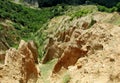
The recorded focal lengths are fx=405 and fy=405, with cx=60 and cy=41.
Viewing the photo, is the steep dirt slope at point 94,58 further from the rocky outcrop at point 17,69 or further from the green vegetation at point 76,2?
the green vegetation at point 76,2

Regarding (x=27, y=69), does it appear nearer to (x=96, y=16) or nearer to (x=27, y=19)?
(x=96, y=16)

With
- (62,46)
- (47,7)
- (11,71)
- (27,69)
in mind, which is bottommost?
(47,7)

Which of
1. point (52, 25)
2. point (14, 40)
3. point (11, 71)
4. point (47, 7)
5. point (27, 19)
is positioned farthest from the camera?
point (47, 7)

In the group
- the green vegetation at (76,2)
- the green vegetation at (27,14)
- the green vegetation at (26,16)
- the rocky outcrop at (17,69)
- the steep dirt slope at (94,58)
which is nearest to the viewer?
the rocky outcrop at (17,69)

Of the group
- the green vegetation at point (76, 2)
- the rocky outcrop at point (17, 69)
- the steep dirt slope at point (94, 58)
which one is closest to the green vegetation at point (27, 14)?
the green vegetation at point (76, 2)

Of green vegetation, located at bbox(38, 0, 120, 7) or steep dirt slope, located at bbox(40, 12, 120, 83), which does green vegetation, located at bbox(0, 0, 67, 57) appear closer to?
green vegetation, located at bbox(38, 0, 120, 7)

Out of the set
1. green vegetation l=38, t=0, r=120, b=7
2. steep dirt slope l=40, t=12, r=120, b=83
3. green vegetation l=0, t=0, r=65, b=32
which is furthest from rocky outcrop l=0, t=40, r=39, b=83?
green vegetation l=38, t=0, r=120, b=7

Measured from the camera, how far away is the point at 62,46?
156 ft

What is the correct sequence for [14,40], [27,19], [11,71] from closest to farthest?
[11,71], [14,40], [27,19]

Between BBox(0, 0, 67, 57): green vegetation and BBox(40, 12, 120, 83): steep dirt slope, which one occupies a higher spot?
BBox(40, 12, 120, 83): steep dirt slope

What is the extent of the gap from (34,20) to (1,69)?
298 ft

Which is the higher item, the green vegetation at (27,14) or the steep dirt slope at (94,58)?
the steep dirt slope at (94,58)

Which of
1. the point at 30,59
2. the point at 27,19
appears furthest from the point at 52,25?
the point at 30,59

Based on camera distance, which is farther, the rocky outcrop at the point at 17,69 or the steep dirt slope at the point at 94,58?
the steep dirt slope at the point at 94,58
